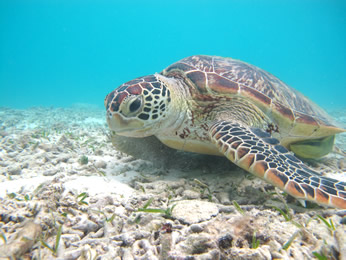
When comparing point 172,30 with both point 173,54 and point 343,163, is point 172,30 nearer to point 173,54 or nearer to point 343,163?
point 173,54

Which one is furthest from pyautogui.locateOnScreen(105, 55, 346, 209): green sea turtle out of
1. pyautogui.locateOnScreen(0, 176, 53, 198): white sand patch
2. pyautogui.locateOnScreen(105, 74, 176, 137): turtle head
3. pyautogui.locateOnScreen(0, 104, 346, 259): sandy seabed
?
pyautogui.locateOnScreen(0, 176, 53, 198): white sand patch

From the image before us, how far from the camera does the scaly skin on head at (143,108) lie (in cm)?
195

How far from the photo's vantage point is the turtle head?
1.95 meters

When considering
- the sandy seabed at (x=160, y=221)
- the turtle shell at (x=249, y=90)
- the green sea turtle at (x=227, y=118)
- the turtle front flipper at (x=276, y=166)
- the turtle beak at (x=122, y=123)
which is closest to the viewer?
the sandy seabed at (x=160, y=221)

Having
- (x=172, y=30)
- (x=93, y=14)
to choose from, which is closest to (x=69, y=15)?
(x=93, y=14)

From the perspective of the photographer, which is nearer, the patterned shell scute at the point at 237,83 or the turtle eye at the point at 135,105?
the turtle eye at the point at 135,105

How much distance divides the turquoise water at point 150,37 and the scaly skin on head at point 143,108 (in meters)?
71.4

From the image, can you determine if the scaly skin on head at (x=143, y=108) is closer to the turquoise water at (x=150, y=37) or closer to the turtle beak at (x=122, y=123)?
the turtle beak at (x=122, y=123)

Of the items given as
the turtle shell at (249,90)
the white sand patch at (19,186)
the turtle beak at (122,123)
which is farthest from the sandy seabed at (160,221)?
the turtle shell at (249,90)

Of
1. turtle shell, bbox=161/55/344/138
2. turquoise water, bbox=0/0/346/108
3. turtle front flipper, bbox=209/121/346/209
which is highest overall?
turquoise water, bbox=0/0/346/108

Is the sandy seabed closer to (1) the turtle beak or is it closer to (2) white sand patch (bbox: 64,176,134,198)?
(2) white sand patch (bbox: 64,176,134,198)

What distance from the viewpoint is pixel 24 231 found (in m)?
0.96

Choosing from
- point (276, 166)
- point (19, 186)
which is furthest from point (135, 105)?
point (276, 166)

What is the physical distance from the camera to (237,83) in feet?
8.09
